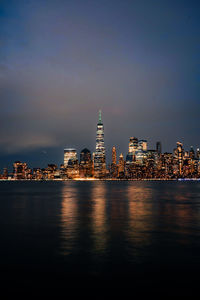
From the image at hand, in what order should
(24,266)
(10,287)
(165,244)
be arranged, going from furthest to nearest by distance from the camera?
1. (165,244)
2. (24,266)
3. (10,287)

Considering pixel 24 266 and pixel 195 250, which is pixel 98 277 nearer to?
pixel 24 266

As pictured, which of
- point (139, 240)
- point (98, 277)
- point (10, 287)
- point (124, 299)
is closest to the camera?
point (124, 299)

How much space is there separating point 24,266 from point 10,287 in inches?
131

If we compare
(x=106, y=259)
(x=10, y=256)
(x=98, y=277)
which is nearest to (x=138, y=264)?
(x=106, y=259)

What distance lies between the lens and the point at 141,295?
41.8ft

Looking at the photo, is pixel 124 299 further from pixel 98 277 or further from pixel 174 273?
pixel 174 273

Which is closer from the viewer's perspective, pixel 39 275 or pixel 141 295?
pixel 141 295

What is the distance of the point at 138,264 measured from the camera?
57.3ft

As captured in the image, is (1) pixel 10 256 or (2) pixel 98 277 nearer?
(2) pixel 98 277

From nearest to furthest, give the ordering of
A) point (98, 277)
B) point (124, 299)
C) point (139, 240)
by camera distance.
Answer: point (124, 299)
point (98, 277)
point (139, 240)

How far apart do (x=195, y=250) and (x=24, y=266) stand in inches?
423

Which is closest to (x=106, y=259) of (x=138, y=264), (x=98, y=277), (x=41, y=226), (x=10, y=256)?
(x=138, y=264)

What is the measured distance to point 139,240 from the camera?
2486cm

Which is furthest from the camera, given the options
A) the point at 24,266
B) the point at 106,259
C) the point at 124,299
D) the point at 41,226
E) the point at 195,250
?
the point at 41,226
